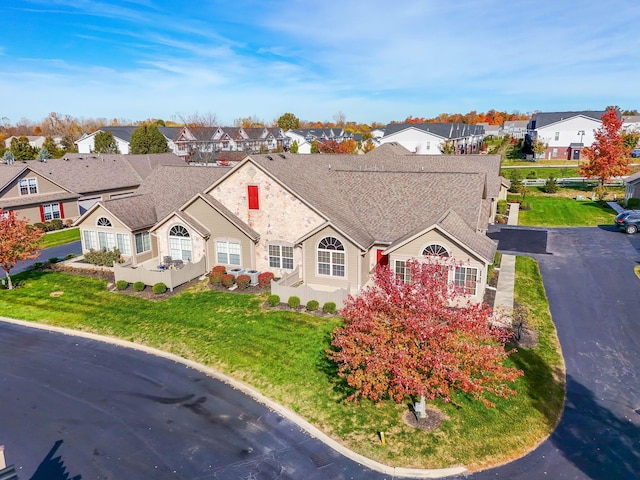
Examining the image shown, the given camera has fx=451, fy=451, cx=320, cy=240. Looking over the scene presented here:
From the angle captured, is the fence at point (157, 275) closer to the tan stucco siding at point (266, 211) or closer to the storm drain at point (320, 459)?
the tan stucco siding at point (266, 211)

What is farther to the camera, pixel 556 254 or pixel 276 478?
pixel 556 254

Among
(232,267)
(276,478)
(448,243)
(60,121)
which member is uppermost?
(60,121)

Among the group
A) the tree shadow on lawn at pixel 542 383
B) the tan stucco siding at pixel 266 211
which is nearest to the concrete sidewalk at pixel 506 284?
the tree shadow on lawn at pixel 542 383

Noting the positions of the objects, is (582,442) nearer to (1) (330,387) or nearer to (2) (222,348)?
(1) (330,387)

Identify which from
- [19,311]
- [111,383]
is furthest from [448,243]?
[19,311]

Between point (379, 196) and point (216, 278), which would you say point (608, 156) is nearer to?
point (379, 196)

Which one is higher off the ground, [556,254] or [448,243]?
[448,243]

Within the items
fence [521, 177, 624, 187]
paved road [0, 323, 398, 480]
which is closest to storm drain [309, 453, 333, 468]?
paved road [0, 323, 398, 480]
